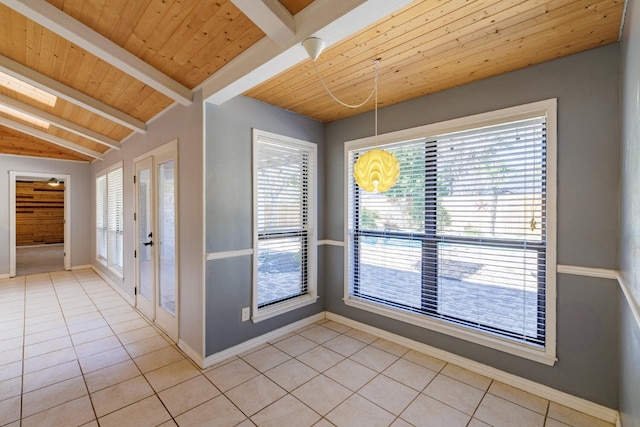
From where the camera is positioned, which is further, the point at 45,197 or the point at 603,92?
the point at 45,197

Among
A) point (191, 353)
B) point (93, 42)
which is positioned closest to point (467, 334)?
point (191, 353)

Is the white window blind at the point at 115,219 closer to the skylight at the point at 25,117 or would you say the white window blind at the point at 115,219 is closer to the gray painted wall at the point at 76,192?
the skylight at the point at 25,117

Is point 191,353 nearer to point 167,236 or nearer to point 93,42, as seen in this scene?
point 167,236

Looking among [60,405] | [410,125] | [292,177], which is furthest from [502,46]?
[60,405]

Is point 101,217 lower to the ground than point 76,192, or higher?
lower

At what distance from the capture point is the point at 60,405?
2033 millimetres

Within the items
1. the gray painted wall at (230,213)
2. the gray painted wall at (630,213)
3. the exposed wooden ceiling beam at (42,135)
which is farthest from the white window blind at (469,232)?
the exposed wooden ceiling beam at (42,135)

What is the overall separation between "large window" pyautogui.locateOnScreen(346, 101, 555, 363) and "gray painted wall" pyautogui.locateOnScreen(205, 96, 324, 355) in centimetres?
137

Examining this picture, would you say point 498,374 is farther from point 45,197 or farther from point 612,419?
point 45,197

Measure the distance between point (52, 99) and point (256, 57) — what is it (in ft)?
10.6

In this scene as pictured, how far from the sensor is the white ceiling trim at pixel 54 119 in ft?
11.6

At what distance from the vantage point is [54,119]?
12.9 feet

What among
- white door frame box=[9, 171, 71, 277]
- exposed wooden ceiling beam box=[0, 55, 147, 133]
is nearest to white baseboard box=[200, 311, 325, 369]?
exposed wooden ceiling beam box=[0, 55, 147, 133]

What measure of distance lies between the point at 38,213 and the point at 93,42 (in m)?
11.0
